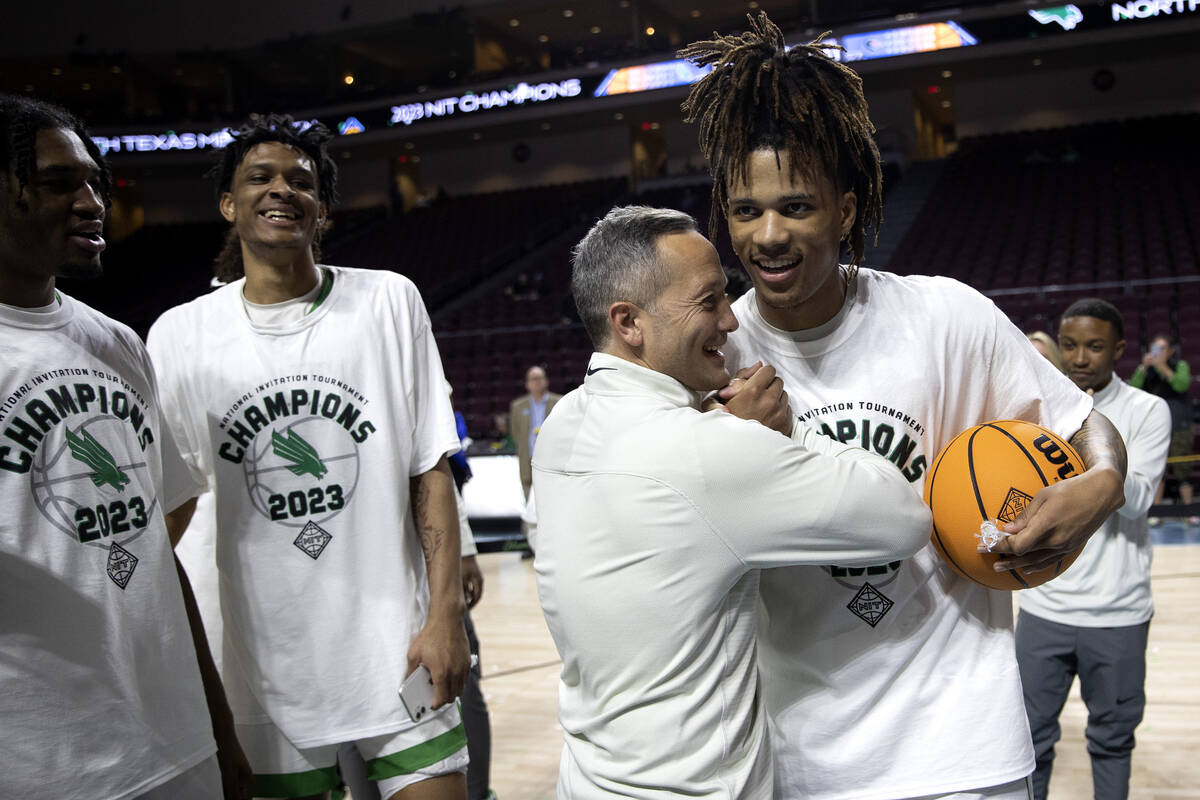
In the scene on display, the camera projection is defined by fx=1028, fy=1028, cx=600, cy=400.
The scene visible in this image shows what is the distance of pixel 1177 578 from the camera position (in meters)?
6.88

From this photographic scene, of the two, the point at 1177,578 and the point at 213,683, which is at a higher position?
the point at 213,683

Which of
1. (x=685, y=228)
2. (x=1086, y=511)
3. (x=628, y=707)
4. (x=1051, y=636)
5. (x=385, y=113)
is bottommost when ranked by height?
(x=1051, y=636)

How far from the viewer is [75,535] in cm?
174

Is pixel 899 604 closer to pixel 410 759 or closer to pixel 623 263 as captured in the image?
pixel 623 263

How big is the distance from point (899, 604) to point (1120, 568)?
6.07ft

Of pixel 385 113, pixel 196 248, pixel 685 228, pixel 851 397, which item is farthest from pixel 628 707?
pixel 196 248

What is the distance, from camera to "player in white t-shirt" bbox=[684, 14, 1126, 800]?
5.44ft

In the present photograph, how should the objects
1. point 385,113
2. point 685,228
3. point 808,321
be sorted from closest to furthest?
point 685,228 → point 808,321 → point 385,113

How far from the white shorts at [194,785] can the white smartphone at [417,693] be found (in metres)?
0.39

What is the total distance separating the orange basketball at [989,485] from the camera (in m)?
1.64

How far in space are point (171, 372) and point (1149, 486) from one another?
2809 millimetres

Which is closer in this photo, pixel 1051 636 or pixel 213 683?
pixel 213 683

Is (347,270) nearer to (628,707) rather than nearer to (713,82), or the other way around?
(713,82)

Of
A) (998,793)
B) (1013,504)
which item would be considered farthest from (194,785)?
(1013,504)
